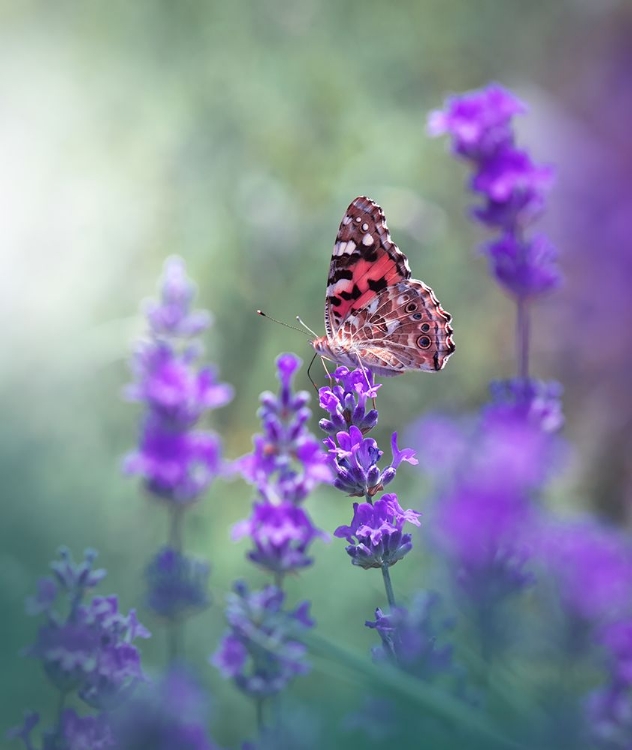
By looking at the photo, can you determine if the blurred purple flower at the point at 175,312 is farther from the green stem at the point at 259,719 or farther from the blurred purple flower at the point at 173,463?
the green stem at the point at 259,719

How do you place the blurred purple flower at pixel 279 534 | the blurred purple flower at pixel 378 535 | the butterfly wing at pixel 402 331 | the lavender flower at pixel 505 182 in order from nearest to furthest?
the blurred purple flower at pixel 378 535, the blurred purple flower at pixel 279 534, the lavender flower at pixel 505 182, the butterfly wing at pixel 402 331

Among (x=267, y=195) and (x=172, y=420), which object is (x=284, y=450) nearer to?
(x=172, y=420)

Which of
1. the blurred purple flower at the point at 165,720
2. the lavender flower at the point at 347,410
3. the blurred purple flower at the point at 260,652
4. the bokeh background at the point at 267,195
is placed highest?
the bokeh background at the point at 267,195

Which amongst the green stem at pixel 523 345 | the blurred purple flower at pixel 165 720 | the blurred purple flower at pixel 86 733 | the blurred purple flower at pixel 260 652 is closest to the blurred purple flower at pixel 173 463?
the green stem at pixel 523 345

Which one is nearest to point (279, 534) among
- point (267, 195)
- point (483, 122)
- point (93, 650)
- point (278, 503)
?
point (278, 503)

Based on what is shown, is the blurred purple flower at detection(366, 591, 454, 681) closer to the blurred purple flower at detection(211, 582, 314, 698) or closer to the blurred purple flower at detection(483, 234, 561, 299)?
the blurred purple flower at detection(211, 582, 314, 698)

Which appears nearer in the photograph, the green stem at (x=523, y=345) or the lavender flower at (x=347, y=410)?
the lavender flower at (x=347, y=410)

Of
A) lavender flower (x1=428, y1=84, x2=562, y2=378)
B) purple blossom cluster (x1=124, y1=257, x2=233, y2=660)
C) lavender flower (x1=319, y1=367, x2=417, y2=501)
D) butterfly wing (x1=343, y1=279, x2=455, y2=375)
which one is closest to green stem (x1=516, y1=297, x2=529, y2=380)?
lavender flower (x1=428, y1=84, x2=562, y2=378)
